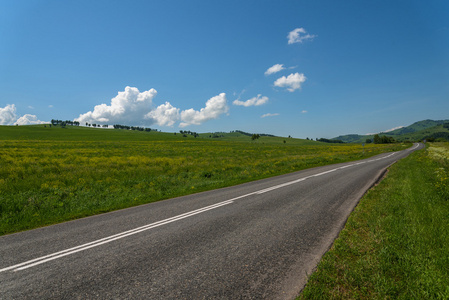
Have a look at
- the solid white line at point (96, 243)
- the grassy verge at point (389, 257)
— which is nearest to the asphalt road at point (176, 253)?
the solid white line at point (96, 243)

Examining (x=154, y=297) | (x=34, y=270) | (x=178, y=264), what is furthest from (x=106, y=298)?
(x=34, y=270)

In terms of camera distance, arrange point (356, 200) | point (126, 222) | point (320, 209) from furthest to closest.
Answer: point (356, 200) → point (320, 209) → point (126, 222)

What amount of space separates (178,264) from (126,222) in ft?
11.8

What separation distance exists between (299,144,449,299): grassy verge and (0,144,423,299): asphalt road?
0.41 meters

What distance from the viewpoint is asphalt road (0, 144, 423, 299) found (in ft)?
12.0

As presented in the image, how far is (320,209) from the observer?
305 inches

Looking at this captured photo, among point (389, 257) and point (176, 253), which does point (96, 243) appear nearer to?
point (176, 253)

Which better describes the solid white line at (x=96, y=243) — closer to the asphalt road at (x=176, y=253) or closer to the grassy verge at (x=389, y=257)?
the asphalt road at (x=176, y=253)

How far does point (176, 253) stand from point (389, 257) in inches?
185

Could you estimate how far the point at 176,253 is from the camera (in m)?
4.82

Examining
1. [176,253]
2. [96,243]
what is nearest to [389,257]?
[176,253]

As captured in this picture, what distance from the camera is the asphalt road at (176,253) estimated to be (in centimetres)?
367

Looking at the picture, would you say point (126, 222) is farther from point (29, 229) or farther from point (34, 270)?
point (29, 229)

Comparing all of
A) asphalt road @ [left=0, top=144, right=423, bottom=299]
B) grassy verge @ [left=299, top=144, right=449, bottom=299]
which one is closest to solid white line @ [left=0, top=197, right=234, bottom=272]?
asphalt road @ [left=0, top=144, right=423, bottom=299]
